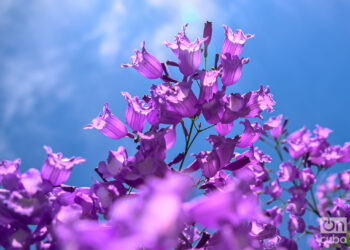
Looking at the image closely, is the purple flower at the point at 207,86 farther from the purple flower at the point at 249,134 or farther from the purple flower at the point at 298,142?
the purple flower at the point at 298,142

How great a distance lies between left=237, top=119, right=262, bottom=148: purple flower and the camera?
1358 mm

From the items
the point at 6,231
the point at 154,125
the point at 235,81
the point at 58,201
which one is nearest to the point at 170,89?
the point at 154,125

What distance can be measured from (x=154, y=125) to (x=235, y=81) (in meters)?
0.39

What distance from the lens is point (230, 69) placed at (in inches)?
54.5

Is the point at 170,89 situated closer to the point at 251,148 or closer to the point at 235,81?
the point at 235,81

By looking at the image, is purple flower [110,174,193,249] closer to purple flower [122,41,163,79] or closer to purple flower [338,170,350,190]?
purple flower [122,41,163,79]

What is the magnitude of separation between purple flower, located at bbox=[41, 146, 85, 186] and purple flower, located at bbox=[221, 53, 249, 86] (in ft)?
2.13

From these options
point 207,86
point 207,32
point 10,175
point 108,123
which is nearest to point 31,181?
point 10,175

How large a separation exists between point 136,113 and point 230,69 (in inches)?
16.7

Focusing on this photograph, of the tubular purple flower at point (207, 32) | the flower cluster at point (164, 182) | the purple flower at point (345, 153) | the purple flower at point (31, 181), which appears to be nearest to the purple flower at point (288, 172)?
the purple flower at point (345, 153)

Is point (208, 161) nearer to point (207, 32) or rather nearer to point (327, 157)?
point (207, 32)

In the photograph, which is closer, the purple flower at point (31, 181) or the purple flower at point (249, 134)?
the purple flower at point (31, 181)

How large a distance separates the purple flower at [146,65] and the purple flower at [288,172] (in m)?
2.17

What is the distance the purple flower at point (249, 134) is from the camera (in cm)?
136
